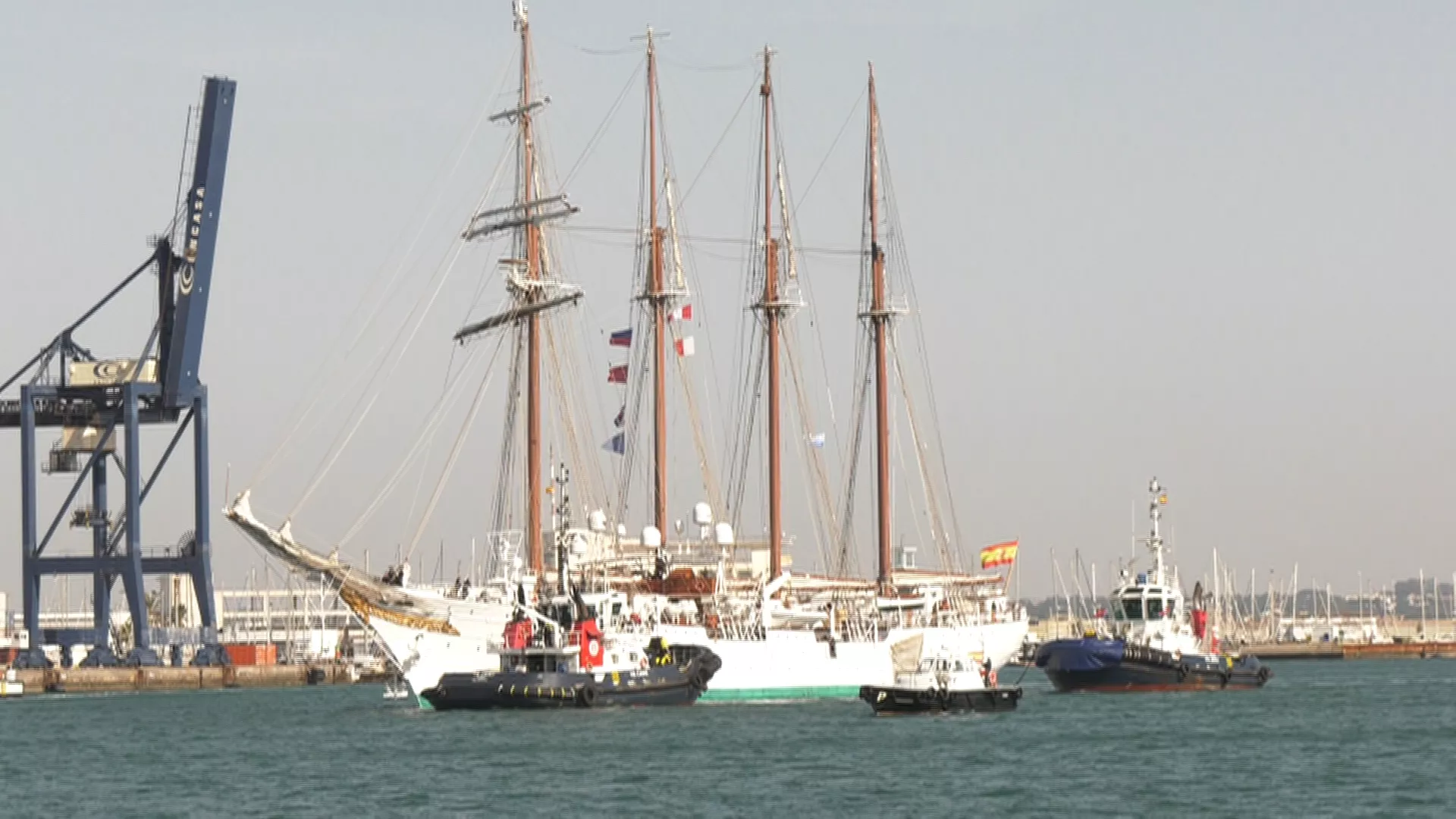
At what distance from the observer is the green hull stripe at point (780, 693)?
100 metres

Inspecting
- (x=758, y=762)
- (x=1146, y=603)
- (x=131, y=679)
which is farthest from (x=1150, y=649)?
(x=131, y=679)

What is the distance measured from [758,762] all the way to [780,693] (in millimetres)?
34274

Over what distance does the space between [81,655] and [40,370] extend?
34.1m

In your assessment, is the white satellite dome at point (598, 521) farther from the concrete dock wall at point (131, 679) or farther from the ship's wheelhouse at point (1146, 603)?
the concrete dock wall at point (131, 679)

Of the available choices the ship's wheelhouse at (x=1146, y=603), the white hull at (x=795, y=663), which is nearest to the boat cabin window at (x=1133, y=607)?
the ship's wheelhouse at (x=1146, y=603)

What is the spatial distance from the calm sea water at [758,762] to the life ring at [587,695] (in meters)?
0.86

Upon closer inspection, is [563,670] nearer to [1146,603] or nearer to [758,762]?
[758,762]

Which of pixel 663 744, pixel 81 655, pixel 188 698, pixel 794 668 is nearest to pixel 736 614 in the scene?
pixel 794 668

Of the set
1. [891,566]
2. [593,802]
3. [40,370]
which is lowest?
[593,802]

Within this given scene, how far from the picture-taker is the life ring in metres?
87.8

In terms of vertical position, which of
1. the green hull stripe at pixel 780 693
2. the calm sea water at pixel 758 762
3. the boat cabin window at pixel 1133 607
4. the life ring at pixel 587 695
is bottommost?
the calm sea water at pixel 758 762

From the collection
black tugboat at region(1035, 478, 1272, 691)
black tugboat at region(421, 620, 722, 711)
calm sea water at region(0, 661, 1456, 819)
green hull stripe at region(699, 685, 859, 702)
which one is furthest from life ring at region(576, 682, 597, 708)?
black tugboat at region(1035, 478, 1272, 691)

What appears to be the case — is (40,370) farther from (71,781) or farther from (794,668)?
(71,781)

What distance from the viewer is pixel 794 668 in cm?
10369
